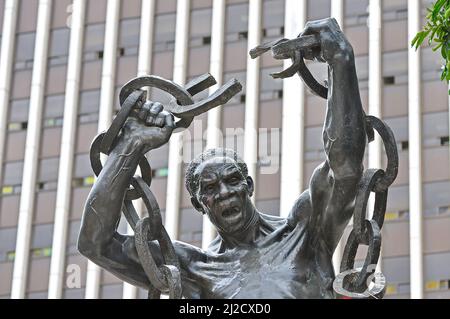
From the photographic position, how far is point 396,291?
5578 cm

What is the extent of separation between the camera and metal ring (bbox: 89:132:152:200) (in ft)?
37.7

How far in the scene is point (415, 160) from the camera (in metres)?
57.5

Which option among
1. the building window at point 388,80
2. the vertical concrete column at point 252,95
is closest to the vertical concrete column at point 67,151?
the vertical concrete column at point 252,95

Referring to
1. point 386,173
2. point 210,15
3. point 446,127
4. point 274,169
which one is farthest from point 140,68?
point 386,173

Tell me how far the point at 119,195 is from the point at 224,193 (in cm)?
86

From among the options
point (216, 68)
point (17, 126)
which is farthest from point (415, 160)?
point (17, 126)

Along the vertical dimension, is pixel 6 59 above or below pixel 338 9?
below

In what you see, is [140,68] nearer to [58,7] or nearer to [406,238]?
[58,7]

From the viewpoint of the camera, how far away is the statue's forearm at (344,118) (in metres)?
10.9

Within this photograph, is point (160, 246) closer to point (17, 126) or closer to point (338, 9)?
point (338, 9)

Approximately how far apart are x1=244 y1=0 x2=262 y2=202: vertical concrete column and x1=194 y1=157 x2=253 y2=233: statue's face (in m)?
46.7

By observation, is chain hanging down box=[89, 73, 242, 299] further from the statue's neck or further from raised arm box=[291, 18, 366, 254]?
raised arm box=[291, 18, 366, 254]
